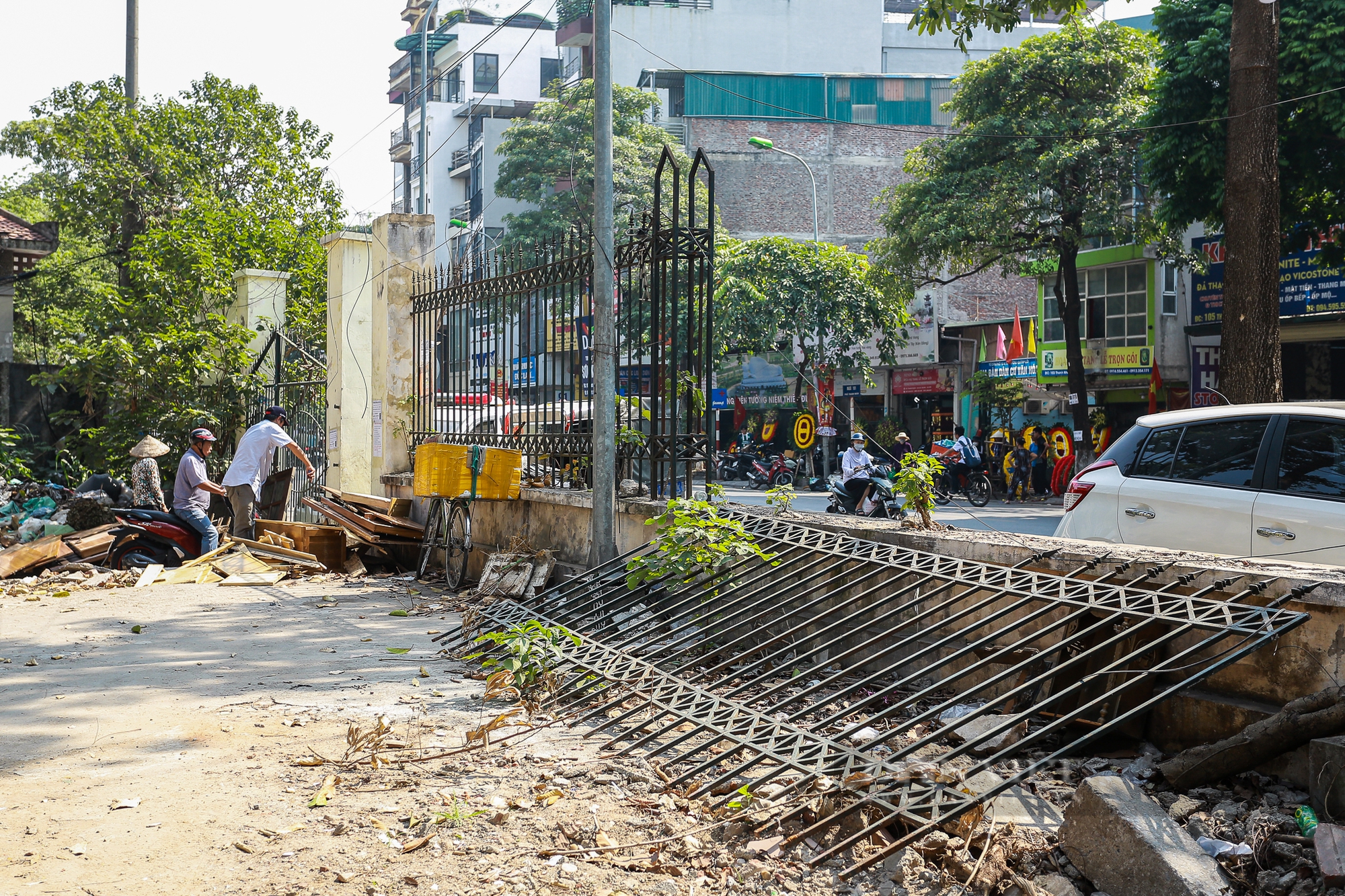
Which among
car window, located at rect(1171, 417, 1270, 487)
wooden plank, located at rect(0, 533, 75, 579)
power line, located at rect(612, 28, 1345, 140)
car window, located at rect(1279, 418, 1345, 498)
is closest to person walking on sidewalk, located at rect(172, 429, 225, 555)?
wooden plank, located at rect(0, 533, 75, 579)

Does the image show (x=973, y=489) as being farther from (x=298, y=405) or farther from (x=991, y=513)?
(x=298, y=405)

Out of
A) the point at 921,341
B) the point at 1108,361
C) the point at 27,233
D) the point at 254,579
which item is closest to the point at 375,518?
the point at 254,579

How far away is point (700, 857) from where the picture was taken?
3637 mm

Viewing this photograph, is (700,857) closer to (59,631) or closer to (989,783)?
(989,783)

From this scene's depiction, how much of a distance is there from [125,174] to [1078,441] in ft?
66.0

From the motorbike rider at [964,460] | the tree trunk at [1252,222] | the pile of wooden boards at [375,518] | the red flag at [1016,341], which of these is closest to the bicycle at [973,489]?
the motorbike rider at [964,460]

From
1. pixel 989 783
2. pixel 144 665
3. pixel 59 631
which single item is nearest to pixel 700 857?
pixel 989 783

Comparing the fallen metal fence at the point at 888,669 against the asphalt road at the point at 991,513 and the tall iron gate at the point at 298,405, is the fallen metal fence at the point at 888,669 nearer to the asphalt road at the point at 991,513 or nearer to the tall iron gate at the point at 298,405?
the tall iron gate at the point at 298,405

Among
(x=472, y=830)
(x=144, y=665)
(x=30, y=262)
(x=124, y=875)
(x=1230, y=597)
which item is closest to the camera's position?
(x=124, y=875)

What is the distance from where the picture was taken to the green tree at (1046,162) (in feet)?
74.7

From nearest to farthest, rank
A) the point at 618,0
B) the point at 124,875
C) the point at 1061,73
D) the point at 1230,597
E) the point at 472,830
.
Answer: the point at 124,875
the point at 472,830
the point at 1230,597
the point at 1061,73
the point at 618,0

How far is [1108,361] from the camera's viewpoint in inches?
1021

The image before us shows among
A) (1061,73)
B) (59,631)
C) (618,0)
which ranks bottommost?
(59,631)

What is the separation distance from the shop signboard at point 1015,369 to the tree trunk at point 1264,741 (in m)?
25.1
